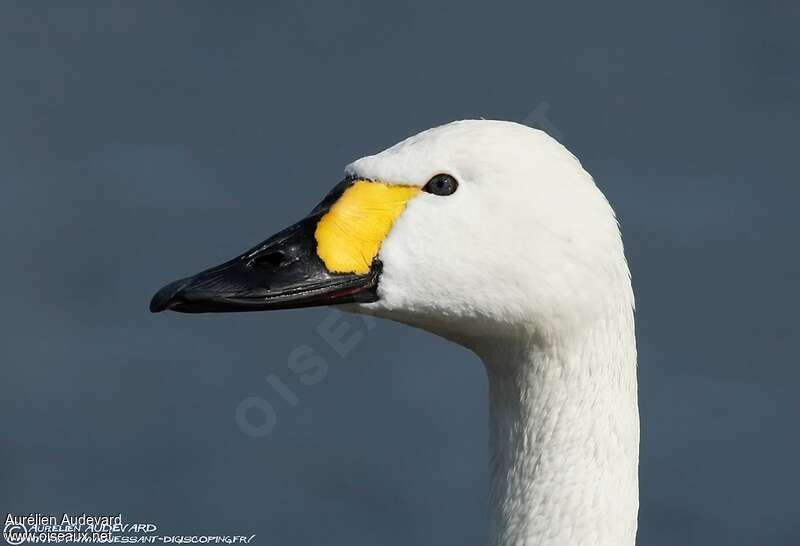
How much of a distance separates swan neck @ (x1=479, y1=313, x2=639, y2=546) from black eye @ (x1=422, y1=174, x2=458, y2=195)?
52 cm

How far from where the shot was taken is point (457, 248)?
5961 mm

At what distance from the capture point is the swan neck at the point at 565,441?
615 cm

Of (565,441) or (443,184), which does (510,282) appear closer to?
(443,184)

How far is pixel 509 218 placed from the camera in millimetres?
5914

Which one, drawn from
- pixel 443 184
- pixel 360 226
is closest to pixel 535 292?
pixel 443 184

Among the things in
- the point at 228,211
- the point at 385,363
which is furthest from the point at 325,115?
the point at 385,363

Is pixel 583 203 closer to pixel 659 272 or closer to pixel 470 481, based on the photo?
pixel 470 481

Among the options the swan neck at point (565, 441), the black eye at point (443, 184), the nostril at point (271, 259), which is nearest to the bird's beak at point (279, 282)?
the nostril at point (271, 259)

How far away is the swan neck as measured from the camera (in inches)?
242

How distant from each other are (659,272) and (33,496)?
4.10 metres

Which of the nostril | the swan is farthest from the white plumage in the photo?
the nostril

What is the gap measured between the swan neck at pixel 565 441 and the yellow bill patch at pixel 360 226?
509 mm

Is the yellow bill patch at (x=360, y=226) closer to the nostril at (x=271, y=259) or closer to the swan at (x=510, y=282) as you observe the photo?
the swan at (x=510, y=282)

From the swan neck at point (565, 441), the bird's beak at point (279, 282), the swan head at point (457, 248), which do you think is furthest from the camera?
the swan neck at point (565, 441)
